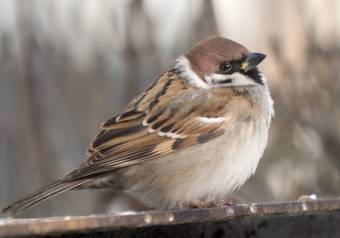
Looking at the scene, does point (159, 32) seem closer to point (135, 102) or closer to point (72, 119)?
point (72, 119)

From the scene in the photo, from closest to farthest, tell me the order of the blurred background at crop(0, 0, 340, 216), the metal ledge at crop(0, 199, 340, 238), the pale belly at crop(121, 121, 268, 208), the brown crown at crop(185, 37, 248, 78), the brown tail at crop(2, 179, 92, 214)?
the metal ledge at crop(0, 199, 340, 238)
the brown tail at crop(2, 179, 92, 214)
the pale belly at crop(121, 121, 268, 208)
the brown crown at crop(185, 37, 248, 78)
the blurred background at crop(0, 0, 340, 216)

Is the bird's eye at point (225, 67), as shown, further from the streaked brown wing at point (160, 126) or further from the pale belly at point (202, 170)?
the pale belly at point (202, 170)

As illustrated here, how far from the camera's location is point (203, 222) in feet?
9.16

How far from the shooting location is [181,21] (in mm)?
5809

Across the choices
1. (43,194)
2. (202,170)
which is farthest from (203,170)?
(43,194)

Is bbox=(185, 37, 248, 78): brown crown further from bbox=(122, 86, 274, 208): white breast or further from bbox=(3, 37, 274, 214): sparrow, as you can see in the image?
bbox=(122, 86, 274, 208): white breast

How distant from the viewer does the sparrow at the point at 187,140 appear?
422cm

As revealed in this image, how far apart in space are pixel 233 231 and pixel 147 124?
1563mm

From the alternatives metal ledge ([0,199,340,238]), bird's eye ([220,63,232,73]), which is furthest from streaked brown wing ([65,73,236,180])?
metal ledge ([0,199,340,238])

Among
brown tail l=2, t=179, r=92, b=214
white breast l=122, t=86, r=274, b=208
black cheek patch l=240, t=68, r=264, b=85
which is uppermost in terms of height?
black cheek patch l=240, t=68, r=264, b=85

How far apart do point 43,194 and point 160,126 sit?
29.8 inches

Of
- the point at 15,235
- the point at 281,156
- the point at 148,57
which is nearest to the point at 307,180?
the point at 281,156

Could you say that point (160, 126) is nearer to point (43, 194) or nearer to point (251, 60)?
point (251, 60)

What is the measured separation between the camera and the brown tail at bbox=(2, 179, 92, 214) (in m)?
3.74
